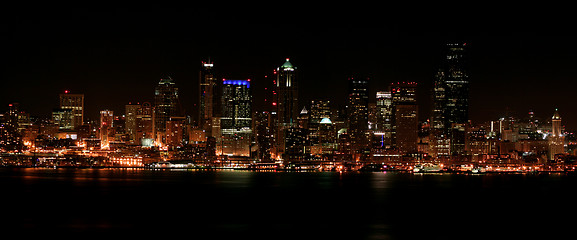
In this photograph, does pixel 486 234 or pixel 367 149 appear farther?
pixel 367 149

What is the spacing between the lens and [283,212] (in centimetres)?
5816

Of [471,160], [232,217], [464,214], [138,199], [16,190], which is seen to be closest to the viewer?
[232,217]

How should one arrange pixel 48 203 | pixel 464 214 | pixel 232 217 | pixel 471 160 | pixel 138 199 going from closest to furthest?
pixel 232 217 → pixel 464 214 → pixel 48 203 → pixel 138 199 → pixel 471 160

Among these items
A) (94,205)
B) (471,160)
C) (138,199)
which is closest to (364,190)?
(138,199)

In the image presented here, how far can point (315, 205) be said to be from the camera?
63.3 meters

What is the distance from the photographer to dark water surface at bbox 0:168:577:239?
4666 centimetres

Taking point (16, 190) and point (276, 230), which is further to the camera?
point (16, 190)

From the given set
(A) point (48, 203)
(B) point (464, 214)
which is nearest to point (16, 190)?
(A) point (48, 203)

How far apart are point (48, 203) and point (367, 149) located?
11781 centimetres

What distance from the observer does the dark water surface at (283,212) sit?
46656 millimetres

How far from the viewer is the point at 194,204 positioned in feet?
208

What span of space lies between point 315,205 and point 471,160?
109m

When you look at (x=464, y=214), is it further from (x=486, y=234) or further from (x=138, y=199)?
(x=138, y=199)

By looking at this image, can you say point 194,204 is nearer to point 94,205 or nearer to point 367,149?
point 94,205
